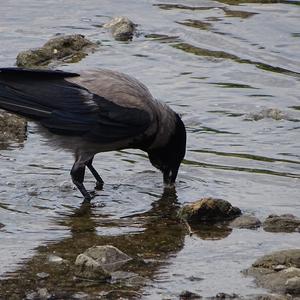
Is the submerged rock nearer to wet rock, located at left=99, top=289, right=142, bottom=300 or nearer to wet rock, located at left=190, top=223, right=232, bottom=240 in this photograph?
wet rock, located at left=99, top=289, right=142, bottom=300

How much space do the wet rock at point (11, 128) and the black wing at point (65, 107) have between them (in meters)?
1.03

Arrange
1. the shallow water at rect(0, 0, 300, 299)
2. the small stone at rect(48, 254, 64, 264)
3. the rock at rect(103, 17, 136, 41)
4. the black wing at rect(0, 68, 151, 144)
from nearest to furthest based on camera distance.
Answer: the small stone at rect(48, 254, 64, 264) < the shallow water at rect(0, 0, 300, 299) < the black wing at rect(0, 68, 151, 144) < the rock at rect(103, 17, 136, 41)

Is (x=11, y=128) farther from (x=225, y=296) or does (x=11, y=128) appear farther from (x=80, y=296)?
(x=225, y=296)

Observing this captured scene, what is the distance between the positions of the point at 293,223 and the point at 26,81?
241 centimetres

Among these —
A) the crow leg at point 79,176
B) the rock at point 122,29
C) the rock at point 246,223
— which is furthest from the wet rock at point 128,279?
the rock at point 122,29

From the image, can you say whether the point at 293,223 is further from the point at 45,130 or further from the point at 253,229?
the point at 45,130

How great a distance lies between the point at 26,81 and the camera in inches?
359

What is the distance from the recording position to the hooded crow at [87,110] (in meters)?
9.10

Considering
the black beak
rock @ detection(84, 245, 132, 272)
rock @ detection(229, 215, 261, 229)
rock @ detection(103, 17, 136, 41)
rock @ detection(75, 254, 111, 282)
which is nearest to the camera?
rock @ detection(75, 254, 111, 282)

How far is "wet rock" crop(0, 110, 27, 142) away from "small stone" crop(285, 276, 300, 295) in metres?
4.20

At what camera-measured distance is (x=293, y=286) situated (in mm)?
6512

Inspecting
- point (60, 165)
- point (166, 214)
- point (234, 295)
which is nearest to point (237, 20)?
point (60, 165)

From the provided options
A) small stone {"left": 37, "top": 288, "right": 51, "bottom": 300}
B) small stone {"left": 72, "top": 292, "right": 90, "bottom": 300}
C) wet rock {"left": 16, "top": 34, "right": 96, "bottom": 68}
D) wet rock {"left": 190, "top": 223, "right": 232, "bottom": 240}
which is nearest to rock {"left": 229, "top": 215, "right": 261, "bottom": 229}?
wet rock {"left": 190, "top": 223, "right": 232, "bottom": 240}

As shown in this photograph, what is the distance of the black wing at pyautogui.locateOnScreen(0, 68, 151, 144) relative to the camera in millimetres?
9070
